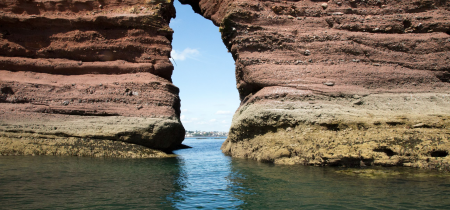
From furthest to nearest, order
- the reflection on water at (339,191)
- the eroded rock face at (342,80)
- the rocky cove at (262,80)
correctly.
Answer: the rocky cove at (262,80)
the eroded rock face at (342,80)
the reflection on water at (339,191)

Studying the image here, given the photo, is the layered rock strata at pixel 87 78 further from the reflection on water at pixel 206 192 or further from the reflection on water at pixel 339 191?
the reflection on water at pixel 339 191

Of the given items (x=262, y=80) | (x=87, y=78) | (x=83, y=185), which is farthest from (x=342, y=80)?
(x=87, y=78)

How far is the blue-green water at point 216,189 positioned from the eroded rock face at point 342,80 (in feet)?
4.00

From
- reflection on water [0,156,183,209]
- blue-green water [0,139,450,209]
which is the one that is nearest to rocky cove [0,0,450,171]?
blue-green water [0,139,450,209]

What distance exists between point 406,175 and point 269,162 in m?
4.42

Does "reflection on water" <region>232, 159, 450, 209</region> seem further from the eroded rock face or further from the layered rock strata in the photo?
the layered rock strata

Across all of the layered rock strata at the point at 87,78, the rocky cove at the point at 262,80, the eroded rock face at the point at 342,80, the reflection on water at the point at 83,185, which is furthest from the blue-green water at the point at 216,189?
the layered rock strata at the point at 87,78

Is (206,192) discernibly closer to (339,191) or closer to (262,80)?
(339,191)

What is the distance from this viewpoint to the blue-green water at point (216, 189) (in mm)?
5156

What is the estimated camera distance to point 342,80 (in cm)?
1141

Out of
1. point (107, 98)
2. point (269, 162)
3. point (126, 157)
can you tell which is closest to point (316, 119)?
point (269, 162)

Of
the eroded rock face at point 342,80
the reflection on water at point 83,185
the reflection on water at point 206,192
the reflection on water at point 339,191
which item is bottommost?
the reflection on water at point 206,192

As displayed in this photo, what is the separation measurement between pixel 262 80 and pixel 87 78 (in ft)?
29.6

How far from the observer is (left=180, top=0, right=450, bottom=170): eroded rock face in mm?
9008
